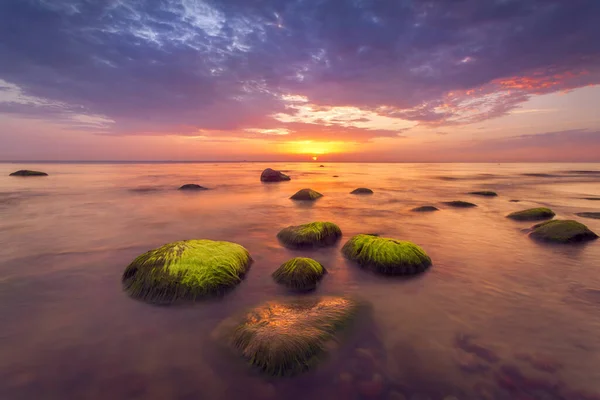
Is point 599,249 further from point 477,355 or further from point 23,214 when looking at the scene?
point 23,214

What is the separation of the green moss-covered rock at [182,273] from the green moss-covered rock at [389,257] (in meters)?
3.41

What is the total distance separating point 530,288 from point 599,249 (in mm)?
5280

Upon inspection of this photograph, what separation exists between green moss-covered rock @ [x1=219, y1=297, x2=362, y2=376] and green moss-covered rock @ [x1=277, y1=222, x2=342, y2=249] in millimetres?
3853

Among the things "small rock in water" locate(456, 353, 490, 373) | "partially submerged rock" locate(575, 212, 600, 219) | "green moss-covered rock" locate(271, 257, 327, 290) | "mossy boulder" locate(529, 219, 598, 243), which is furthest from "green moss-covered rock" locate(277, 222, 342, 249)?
"partially submerged rock" locate(575, 212, 600, 219)

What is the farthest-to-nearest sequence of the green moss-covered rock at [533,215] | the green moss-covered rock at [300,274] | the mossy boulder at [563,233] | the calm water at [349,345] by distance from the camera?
the green moss-covered rock at [533,215] < the mossy boulder at [563,233] < the green moss-covered rock at [300,274] < the calm water at [349,345]

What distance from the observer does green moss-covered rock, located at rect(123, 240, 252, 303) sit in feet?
19.1

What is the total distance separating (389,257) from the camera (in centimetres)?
745

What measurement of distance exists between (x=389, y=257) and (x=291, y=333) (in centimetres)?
407

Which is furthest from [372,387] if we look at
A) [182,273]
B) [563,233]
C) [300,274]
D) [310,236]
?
[563,233]

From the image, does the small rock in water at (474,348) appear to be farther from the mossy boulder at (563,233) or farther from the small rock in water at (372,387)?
the mossy boulder at (563,233)

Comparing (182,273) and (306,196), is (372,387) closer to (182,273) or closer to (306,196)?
(182,273)

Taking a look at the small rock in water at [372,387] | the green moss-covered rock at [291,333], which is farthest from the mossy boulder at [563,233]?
the small rock in water at [372,387]

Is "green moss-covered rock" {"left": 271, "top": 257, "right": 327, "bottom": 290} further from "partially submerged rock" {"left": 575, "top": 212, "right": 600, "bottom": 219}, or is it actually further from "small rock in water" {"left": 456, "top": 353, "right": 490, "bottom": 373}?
"partially submerged rock" {"left": 575, "top": 212, "right": 600, "bottom": 219}

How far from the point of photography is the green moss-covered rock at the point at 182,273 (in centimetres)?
582
